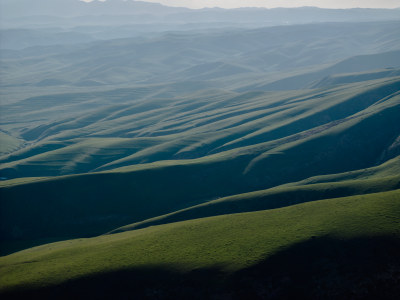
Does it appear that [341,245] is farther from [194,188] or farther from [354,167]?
[354,167]

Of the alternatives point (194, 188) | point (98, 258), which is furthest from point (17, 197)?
point (98, 258)

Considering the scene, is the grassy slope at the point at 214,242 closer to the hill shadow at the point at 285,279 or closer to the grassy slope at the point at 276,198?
the hill shadow at the point at 285,279

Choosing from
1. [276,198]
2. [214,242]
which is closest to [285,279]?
[214,242]

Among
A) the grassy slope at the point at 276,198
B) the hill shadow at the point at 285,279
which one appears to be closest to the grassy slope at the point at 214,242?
the hill shadow at the point at 285,279

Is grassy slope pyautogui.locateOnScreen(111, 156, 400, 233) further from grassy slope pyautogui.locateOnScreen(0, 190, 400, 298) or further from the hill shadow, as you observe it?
the hill shadow

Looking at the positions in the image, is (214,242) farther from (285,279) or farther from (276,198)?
(276,198)

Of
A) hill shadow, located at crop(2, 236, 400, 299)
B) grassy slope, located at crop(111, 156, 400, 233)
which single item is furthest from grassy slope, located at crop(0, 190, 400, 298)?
grassy slope, located at crop(111, 156, 400, 233)

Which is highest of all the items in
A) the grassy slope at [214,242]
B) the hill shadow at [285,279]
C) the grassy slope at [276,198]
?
the grassy slope at [214,242]
